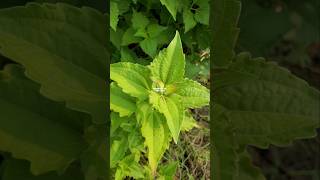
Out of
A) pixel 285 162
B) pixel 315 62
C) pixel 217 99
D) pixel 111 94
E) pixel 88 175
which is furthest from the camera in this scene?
pixel 315 62

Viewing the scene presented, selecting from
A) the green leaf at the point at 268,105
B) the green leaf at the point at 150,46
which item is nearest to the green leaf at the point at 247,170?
the green leaf at the point at 268,105

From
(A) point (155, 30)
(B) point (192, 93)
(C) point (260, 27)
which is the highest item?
(C) point (260, 27)

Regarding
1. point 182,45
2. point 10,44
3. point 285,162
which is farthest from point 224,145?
point 285,162

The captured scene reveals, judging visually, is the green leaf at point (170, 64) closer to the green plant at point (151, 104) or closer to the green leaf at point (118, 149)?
the green plant at point (151, 104)

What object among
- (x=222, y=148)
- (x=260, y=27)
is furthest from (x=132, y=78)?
(x=260, y=27)

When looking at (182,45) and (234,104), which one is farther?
(234,104)

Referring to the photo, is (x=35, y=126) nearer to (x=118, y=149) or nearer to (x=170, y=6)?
(x=118, y=149)

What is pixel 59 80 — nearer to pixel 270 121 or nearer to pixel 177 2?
pixel 177 2
